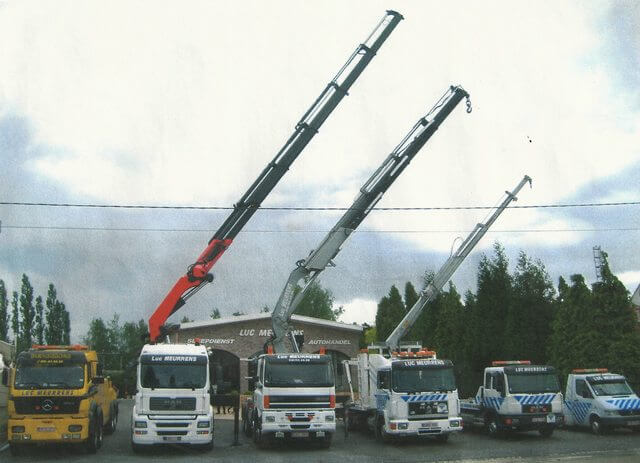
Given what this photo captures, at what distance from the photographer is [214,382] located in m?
18.4

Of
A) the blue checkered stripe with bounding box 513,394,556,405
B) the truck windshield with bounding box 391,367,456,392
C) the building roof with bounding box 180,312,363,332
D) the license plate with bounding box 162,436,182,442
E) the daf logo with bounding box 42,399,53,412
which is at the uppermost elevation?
the building roof with bounding box 180,312,363,332

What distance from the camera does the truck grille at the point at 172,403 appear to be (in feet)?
57.1

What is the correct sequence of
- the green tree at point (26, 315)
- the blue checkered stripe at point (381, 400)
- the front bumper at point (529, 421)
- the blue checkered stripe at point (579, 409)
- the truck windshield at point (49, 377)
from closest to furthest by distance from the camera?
1. the truck windshield at point (49, 377)
2. the blue checkered stripe at point (381, 400)
3. the front bumper at point (529, 421)
4. the blue checkered stripe at point (579, 409)
5. the green tree at point (26, 315)

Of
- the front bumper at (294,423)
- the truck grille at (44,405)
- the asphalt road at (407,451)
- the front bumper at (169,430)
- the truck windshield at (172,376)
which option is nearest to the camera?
the asphalt road at (407,451)

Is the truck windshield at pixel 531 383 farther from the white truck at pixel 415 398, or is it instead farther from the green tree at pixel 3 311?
the green tree at pixel 3 311

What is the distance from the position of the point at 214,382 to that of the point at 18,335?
38999 mm

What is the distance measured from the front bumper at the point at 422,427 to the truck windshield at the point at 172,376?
555 centimetres

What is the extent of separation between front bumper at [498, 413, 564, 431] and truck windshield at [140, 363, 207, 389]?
30.0ft

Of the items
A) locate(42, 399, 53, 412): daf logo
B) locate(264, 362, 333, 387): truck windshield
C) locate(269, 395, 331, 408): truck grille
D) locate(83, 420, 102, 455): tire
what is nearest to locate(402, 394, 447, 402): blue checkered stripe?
locate(264, 362, 333, 387): truck windshield

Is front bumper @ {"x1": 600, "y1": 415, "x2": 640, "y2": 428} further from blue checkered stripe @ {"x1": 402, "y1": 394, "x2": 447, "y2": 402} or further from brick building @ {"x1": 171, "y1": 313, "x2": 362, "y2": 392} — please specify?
brick building @ {"x1": 171, "y1": 313, "x2": 362, "y2": 392}

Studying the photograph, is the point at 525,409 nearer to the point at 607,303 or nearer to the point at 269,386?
the point at 269,386

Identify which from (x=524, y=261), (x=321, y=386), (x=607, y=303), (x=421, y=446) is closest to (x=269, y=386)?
(x=321, y=386)

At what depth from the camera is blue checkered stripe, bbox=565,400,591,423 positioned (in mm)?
21350

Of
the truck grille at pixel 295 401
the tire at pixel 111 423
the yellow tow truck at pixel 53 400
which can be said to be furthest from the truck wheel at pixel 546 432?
the tire at pixel 111 423
